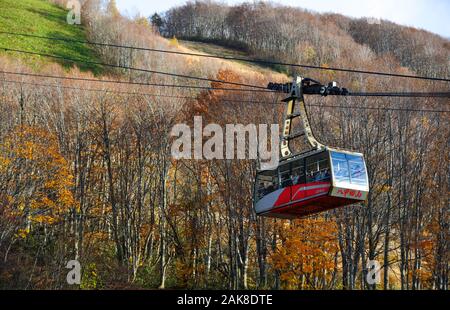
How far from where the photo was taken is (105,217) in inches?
1845

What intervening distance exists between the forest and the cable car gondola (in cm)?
1392

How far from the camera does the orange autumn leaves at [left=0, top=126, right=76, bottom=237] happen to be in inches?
1578

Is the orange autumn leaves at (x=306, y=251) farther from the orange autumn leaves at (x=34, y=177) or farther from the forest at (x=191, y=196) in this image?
the orange autumn leaves at (x=34, y=177)

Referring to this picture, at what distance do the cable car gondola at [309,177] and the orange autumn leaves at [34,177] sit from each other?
16292mm

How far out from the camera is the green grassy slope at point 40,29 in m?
84.2

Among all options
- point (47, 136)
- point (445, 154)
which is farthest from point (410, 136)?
point (47, 136)

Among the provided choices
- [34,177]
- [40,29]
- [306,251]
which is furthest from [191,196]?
[40,29]

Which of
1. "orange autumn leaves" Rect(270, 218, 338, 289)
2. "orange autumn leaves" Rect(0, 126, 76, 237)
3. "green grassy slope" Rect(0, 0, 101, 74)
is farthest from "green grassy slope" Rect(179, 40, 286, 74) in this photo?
"orange autumn leaves" Rect(270, 218, 338, 289)

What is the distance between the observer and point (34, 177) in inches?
1645

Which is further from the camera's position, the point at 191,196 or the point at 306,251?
the point at 191,196

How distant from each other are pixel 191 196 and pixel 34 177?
1346 centimetres

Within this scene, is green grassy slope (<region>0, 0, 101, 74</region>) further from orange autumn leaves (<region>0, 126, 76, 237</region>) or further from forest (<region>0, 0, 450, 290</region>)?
orange autumn leaves (<region>0, 126, 76, 237</region>)


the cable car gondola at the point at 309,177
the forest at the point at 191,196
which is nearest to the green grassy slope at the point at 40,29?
the forest at the point at 191,196

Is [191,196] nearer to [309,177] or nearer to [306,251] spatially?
[306,251]
